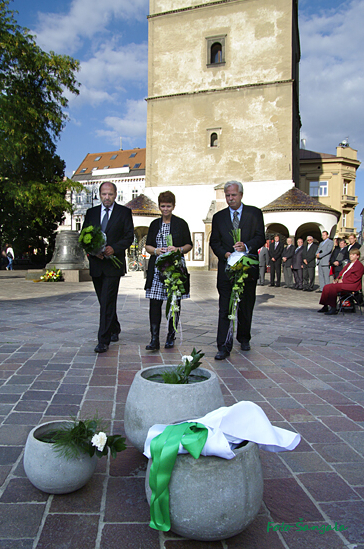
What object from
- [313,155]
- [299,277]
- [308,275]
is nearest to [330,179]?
[313,155]

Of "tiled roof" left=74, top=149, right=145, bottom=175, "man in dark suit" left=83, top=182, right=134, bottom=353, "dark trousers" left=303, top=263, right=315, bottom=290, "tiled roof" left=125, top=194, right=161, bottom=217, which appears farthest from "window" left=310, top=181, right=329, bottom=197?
"man in dark suit" left=83, top=182, right=134, bottom=353

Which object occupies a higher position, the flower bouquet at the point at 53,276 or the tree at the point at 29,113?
the tree at the point at 29,113

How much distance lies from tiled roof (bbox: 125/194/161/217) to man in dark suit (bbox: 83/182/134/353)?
24613 mm

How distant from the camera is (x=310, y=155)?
48.9 m

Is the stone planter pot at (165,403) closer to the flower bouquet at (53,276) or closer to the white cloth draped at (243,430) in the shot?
the white cloth draped at (243,430)

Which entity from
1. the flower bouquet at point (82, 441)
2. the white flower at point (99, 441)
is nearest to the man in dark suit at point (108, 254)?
the flower bouquet at point (82, 441)

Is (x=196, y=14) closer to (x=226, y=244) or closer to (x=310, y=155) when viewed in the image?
(x=310, y=155)

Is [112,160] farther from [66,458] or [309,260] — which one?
[66,458]

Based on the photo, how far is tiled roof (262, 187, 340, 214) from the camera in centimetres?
2634

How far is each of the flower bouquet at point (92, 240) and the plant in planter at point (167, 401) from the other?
263cm

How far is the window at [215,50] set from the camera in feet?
97.0

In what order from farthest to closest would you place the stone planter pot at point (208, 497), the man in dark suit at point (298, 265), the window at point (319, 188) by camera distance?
the window at point (319, 188), the man in dark suit at point (298, 265), the stone planter pot at point (208, 497)

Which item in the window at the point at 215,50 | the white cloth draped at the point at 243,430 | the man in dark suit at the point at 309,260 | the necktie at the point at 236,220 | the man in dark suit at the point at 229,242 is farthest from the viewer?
the window at the point at 215,50

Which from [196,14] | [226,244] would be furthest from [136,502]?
[196,14]
